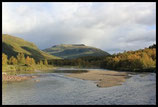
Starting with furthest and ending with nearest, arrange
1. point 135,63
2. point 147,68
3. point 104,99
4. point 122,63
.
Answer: point 122,63 → point 135,63 → point 147,68 → point 104,99

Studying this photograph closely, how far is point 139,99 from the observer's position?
101 ft

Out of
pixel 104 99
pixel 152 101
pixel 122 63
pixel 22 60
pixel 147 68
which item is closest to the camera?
pixel 152 101

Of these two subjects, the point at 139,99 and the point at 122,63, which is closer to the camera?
the point at 139,99

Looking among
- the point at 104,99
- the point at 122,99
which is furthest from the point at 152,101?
the point at 104,99

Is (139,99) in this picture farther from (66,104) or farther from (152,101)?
(66,104)

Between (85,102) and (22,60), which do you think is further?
(22,60)

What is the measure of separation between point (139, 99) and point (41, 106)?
14.1 meters

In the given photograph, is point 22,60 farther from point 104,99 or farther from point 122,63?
point 104,99

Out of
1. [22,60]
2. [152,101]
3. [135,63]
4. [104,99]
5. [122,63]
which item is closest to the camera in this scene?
[152,101]

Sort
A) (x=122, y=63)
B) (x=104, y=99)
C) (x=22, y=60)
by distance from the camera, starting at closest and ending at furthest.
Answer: (x=104, y=99), (x=122, y=63), (x=22, y=60)

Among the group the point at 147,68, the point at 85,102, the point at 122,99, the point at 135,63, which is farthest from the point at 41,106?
the point at 135,63

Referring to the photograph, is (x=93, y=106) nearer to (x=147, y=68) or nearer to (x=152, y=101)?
(x=152, y=101)

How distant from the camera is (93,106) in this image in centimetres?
2705

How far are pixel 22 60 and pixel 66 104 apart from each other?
448ft
